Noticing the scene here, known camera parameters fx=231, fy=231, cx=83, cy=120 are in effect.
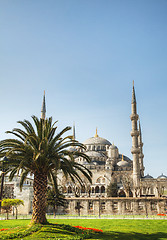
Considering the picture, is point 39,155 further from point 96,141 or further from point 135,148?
point 96,141

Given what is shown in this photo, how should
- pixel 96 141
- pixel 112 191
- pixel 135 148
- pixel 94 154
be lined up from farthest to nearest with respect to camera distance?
1. pixel 96 141
2. pixel 94 154
3. pixel 135 148
4. pixel 112 191

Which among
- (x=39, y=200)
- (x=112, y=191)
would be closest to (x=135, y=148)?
(x=112, y=191)

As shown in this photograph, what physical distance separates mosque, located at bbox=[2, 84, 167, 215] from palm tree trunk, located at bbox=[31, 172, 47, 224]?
3280mm

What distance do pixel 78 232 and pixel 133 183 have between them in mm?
37653

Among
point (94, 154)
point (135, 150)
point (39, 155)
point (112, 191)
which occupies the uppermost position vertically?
point (94, 154)

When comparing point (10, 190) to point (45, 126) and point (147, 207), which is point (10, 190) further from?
point (45, 126)

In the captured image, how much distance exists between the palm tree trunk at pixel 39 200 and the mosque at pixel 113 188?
3280 millimetres

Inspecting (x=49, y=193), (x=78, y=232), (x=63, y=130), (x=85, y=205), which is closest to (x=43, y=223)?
(x=78, y=232)

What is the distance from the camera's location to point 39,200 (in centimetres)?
1324

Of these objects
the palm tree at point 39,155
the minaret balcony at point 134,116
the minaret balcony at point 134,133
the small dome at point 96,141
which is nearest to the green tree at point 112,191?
the minaret balcony at point 134,133

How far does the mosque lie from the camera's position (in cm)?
3216

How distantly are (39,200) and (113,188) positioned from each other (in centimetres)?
3659

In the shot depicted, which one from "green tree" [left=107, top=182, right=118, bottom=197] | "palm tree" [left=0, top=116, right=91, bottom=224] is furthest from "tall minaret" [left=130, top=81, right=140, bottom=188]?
"palm tree" [left=0, top=116, right=91, bottom=224]

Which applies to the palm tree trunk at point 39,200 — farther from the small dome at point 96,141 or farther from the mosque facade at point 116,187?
the small dome at point 96,141
